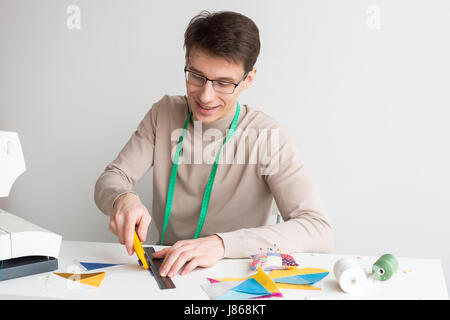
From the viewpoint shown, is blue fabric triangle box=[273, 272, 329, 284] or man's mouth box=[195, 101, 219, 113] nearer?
blue fabric triangle box=[273, 272, 329, 284]

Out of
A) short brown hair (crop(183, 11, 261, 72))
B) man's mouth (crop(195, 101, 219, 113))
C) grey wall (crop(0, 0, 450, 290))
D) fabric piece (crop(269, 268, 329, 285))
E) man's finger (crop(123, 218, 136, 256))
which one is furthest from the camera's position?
grey wall (crop(0, 0, 450, 290))

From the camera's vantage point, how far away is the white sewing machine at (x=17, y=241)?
1163 millimetres

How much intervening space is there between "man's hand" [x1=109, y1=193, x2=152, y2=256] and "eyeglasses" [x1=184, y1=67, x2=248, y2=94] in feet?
1.79

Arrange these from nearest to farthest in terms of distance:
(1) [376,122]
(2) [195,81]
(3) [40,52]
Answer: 1. (2) [195,81]
2. (1) [376,122]
3. (3) [40,52]

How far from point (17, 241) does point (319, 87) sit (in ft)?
5.59

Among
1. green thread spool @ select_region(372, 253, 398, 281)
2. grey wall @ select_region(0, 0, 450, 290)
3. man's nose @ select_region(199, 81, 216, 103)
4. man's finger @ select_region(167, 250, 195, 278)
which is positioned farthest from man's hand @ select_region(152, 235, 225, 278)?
grey wall @ select_region(0, 0, 450, 290)

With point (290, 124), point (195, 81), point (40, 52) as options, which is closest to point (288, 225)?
point (195, 81)

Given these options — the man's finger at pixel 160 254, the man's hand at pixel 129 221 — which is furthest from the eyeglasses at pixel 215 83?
the man's finger at pixel 160 254

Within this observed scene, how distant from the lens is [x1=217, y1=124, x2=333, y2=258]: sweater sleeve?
1363mm

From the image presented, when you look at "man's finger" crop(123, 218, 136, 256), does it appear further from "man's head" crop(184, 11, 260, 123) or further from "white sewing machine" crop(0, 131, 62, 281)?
"man's head" crop(184, 11, 260, 123)

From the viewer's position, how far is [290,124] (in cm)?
242

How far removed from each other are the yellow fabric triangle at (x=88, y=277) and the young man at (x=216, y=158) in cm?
32
